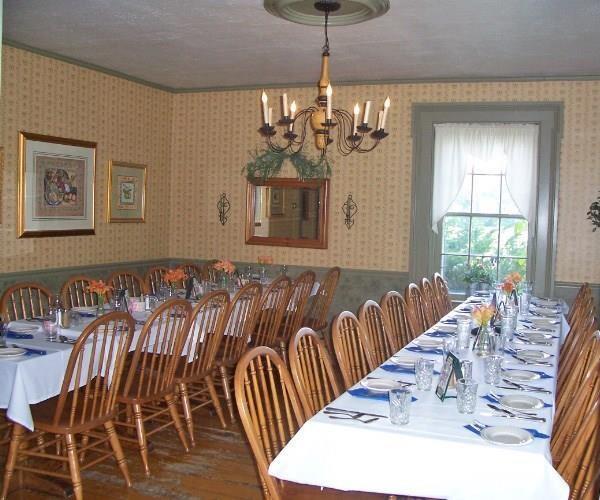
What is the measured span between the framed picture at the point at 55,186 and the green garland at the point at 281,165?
175cm

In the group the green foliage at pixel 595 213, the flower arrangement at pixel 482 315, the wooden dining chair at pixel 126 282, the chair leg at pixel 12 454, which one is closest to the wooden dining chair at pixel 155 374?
the chair leg at pixel 12 454

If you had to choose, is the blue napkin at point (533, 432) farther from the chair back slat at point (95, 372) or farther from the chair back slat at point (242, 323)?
the chair back slat at point (242, 323)

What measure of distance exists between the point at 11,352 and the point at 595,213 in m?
5.15

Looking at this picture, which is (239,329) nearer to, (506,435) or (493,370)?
(493,370)

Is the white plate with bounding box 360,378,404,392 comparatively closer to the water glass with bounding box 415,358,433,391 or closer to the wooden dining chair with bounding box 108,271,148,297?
the water glass with bounding box 415,358,433,391

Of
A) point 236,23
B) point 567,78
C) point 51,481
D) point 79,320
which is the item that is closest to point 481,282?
point 567,78

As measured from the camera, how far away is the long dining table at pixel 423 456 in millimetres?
2166

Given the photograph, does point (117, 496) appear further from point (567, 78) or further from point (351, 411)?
point (567, 78)

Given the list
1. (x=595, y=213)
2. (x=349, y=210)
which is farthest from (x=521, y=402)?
(x=349, y=210)

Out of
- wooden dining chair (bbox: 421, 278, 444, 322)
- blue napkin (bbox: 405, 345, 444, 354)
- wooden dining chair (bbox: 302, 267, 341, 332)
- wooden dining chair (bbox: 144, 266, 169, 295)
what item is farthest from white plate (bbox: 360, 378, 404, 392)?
wooden dining chair (bbox: 144, 266, 169, 295)

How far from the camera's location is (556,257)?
21.5 feet

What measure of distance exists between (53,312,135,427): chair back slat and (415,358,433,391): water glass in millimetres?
1530

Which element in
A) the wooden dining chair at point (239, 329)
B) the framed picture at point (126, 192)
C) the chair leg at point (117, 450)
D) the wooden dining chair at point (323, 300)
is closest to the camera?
the chair leg at point (117, 450)

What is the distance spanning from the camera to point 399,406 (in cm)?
239
